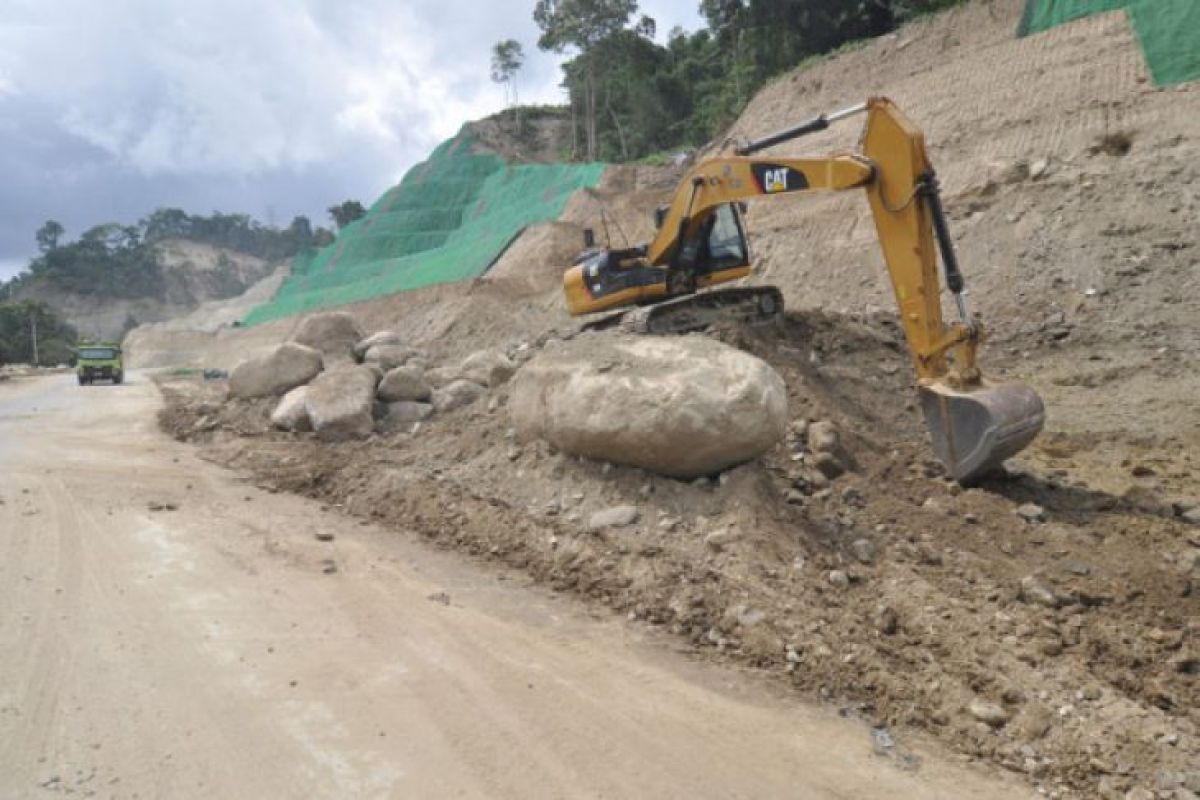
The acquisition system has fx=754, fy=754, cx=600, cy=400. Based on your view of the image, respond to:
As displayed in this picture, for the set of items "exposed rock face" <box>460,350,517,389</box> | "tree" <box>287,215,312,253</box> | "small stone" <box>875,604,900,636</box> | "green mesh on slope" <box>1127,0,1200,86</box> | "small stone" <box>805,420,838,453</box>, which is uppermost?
"tree" <box>287,215,312,253</box>

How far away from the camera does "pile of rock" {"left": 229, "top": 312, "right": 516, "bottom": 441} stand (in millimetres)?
8945

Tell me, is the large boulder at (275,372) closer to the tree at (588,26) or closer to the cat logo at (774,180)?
the cat logo at (774,180)

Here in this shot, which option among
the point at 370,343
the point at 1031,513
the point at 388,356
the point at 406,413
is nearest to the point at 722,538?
the point at 1031,513

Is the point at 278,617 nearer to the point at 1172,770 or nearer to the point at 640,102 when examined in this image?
the point at 1172,770

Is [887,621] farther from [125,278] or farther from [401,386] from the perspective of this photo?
[125,278]

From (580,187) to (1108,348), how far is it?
2295cm

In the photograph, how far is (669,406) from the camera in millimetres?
5145

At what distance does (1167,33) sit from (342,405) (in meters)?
15.8

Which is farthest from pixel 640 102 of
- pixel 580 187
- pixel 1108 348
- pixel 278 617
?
pixel 278 617

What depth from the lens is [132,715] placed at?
10.6ft

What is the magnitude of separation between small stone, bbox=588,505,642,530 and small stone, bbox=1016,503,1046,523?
2.73 m

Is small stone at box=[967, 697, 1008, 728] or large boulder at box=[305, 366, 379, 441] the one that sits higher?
large boulder at box=[305, 366, 379, 441]

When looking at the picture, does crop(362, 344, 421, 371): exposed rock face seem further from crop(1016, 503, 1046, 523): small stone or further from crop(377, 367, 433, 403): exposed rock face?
crop(1016, 503, 1046, 523): small stone

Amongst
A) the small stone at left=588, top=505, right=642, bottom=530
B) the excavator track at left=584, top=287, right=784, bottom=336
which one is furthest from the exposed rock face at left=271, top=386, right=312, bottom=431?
the small stone at left=588, top=505, right=642, bottom=530
